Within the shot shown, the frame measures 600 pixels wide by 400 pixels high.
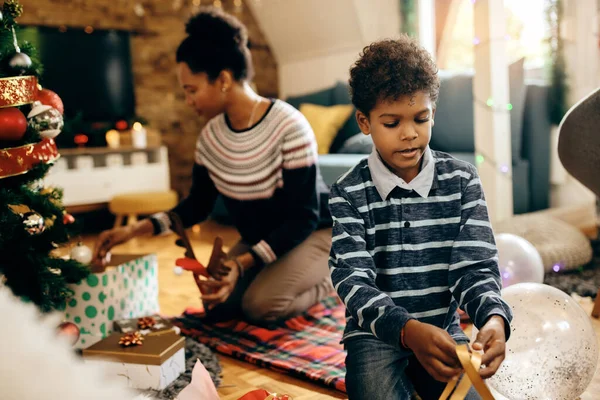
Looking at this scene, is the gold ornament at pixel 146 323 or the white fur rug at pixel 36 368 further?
the gold ornament at pixel 146 323

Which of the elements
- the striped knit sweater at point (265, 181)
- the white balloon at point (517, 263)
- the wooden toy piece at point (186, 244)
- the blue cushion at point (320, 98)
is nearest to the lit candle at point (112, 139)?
the blue cushion at point (320, 98)

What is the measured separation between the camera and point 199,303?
236cm

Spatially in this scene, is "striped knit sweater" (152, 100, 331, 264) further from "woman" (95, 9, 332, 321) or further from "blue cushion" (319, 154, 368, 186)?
"blue cushion" (319, 154, 368, 186)

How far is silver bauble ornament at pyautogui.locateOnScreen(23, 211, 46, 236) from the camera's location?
1.44 metres

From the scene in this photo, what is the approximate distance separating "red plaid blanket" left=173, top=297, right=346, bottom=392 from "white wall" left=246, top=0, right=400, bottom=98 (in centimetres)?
279

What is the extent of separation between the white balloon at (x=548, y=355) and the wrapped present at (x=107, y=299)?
45.5 inches

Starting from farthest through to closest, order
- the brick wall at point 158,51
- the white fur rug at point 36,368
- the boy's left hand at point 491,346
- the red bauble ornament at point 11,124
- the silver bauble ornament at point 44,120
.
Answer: the brick wall at point 158,51, the silver bauble ornament at point 44,120, the red bauble ornament at point 11,124, the boy's left hand at point 491,346, the white fur rug at point 36,368

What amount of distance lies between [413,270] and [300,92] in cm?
420

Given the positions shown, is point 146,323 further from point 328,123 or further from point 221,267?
point 328,123

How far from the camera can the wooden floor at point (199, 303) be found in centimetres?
148

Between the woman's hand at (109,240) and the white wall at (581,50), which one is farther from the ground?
the white wall at (581,50)

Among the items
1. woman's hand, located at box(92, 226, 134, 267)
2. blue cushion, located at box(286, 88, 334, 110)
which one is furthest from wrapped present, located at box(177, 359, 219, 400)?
blue cushion, located at box(286, 88, 334, 110)

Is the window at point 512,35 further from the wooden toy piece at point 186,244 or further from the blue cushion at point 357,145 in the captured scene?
the wooden toy piece at point 186,244

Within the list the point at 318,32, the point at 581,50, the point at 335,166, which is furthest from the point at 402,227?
the point at 318,32
